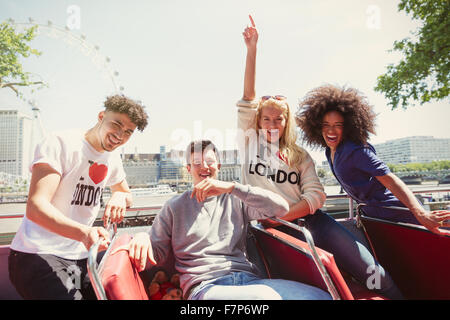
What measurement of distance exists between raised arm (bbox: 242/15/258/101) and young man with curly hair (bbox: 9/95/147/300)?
91 cm

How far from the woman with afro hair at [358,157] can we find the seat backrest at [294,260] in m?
0.83

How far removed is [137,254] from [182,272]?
0.35 metres

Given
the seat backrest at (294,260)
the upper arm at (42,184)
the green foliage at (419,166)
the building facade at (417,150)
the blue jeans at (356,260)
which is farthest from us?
the green foliage at (419,166)

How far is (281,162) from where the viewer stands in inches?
74.7

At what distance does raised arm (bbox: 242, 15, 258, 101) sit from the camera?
203 centimetres

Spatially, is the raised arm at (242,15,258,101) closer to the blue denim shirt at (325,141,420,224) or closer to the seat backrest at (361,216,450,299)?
the blue denim shirt at (325,141,420,224)

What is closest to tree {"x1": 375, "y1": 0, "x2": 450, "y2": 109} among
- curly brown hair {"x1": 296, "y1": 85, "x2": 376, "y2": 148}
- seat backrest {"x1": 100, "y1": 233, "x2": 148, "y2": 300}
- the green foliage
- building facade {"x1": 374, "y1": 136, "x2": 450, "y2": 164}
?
curly brown hair {"x1": 296, "y1": 85, "x2": 376, "y2": 148}

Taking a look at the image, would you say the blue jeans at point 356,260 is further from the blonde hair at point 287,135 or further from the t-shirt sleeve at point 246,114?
the t-shirt sleeve at point 246,114

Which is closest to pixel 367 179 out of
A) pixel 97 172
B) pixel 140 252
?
pixel 140 252

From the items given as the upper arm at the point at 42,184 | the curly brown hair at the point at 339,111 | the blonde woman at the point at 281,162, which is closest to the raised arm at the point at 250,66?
the blonde woman at the point at 281,162

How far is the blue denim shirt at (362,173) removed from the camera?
5.78 feet

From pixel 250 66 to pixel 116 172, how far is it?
144cm
